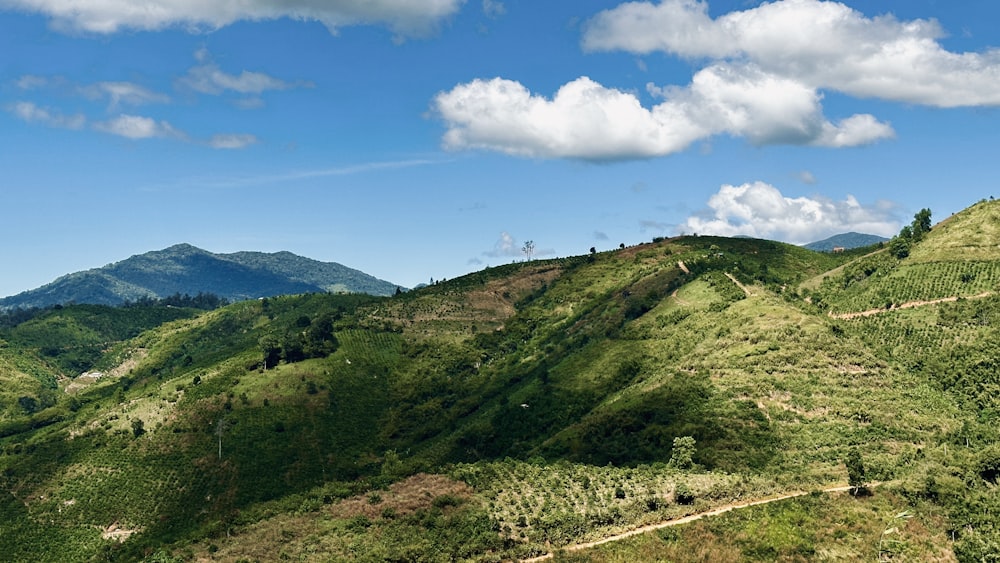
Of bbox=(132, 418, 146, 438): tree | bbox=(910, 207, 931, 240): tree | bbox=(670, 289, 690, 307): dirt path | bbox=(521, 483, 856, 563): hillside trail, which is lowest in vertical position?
bbox=(132, 418, 146, 438): tree

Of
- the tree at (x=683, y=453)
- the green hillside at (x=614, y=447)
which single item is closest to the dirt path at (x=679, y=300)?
the green hillside at (x=614, y=447)

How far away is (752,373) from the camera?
121m

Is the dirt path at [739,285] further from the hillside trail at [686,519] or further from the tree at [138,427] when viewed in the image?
the tree at [138,427]

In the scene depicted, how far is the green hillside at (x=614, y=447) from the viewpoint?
235 feet

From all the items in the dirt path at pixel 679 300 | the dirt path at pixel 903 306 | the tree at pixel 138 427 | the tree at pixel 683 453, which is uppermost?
the dirt path at pixel 679 300

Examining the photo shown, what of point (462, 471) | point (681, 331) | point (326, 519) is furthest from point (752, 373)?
point (326, 519)

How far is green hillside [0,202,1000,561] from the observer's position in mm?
71688

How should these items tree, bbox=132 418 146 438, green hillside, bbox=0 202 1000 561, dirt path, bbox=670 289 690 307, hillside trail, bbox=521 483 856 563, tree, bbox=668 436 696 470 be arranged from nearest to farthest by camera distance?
hillside trail, bbox=521 483 856 563, green hillside, bbox=0 202 1000 561, tree, bbox=668 436 696 470, tree, bbox=132 418 146 438, dirt path, bbox=670 289 690 307

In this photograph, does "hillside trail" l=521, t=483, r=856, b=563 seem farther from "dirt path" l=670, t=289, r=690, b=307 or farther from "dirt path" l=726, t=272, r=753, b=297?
"dirt path" l=670, t=289, r=690, b=307

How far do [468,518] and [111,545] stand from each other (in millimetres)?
101738

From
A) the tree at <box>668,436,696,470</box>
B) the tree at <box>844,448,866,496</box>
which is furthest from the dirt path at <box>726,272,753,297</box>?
the tree at <box>844,448,866,496</box>

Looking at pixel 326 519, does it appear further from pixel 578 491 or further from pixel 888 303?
pixel 888 303

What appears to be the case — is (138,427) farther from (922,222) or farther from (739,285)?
(922,222)

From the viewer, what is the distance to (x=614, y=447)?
4409 inches
